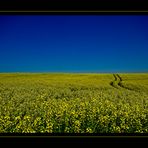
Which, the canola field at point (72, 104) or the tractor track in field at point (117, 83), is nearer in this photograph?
the canola field at point (72, 104)

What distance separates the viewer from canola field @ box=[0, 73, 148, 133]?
5.85 m

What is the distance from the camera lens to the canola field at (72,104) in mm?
5852

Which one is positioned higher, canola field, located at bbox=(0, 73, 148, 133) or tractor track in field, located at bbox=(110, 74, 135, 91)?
tractor track in field, located at bbox=(110, 74, 135, 91)

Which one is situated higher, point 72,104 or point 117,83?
point 117,83

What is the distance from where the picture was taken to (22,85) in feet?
23.5

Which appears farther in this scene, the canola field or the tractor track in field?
the tractor track in field

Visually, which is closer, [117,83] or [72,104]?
[72,104]

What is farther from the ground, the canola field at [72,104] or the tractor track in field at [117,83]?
the tractor track in field at [117,83]

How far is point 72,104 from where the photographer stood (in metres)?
6.48
